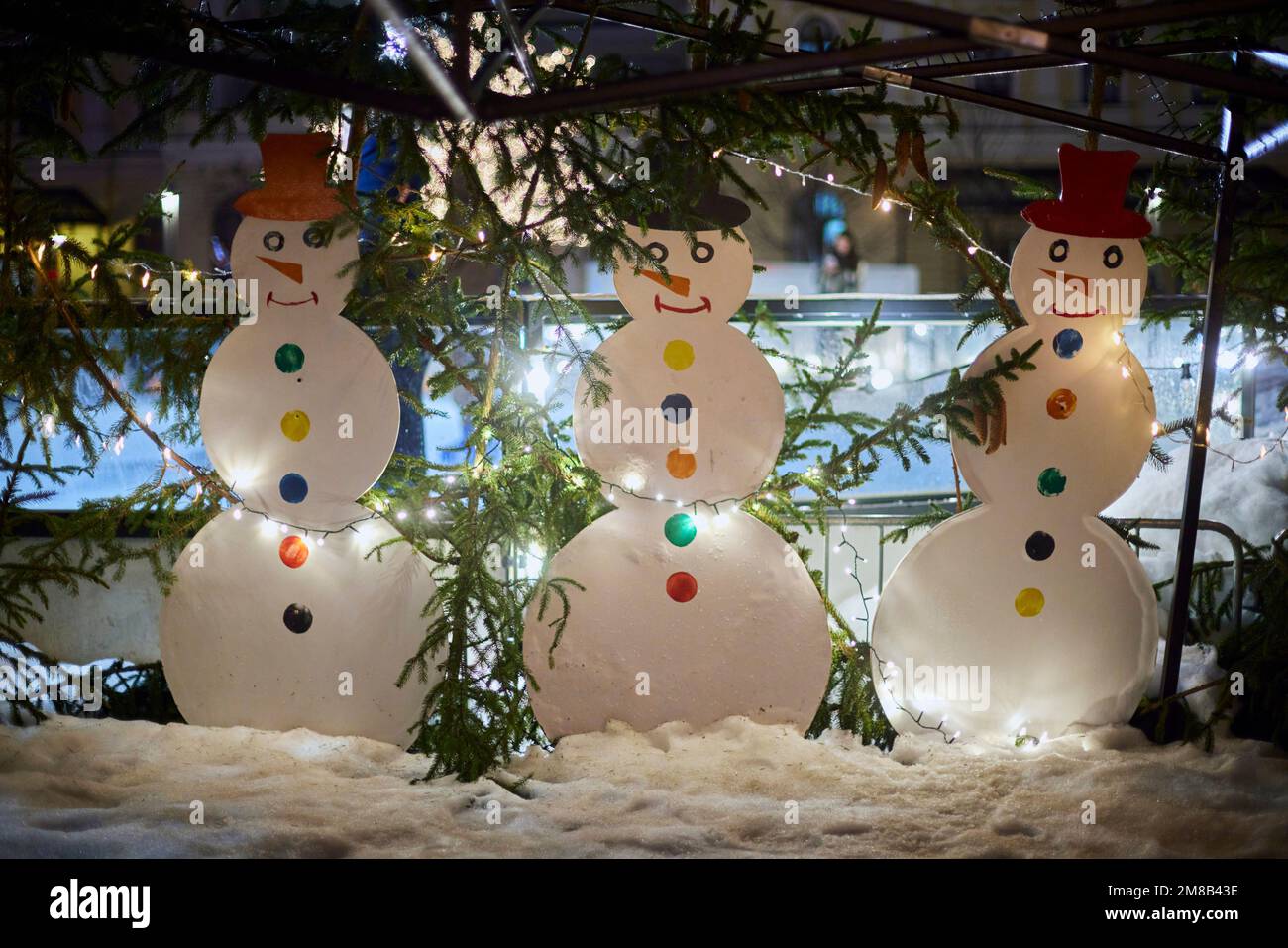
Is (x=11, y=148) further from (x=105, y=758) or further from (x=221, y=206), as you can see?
(x=221, y=206)

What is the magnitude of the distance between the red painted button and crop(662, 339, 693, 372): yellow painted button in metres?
0.81

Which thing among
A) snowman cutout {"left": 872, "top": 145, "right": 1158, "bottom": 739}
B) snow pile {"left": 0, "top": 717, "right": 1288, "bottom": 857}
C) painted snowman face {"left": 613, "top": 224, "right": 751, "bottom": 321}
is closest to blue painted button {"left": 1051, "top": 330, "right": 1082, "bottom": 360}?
snowman cutout {"left": 872, "top": 145, "right": 1158, "bottom": 739}

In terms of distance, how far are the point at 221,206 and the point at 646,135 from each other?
14442mm

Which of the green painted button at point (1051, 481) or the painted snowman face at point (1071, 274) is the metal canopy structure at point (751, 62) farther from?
the green painted button at point (1051, 481)

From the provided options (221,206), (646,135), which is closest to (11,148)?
(646,135)

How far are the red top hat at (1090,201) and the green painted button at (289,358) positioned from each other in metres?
2.92

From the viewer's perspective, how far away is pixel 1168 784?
4.20 meters

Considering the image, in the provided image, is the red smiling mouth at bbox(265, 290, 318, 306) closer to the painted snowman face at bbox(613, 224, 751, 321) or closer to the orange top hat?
the orange top hat

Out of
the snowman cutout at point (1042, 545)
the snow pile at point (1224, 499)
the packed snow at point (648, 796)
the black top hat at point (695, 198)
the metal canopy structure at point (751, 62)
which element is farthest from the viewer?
the snow pile at point (1224, 499)

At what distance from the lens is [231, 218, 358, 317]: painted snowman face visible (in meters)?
4.59

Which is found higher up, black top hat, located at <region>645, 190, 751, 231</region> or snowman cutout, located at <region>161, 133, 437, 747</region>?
black top hat, located at <region>645, 190, 751, 231</region>

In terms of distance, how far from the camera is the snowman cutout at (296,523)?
15.1 ft

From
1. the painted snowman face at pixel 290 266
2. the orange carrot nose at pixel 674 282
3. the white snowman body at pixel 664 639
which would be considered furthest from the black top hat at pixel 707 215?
the painted snowman face at pixel 290 266

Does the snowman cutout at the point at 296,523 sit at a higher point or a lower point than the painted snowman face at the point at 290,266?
lower
